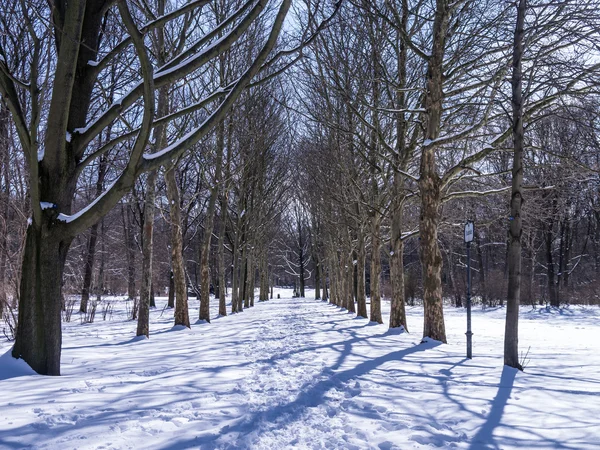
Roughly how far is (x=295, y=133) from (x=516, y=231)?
18.9m

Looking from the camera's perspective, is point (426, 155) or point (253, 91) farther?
point (253, 91)

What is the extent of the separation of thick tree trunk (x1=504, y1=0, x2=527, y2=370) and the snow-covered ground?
1.30 ft

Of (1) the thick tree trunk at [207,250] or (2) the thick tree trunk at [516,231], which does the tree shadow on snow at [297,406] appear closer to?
(2) the thick tree trunk at [516,231]

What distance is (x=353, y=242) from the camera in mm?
18469

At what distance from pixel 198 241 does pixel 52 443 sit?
34.4m

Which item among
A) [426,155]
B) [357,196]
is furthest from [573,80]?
[357,196]

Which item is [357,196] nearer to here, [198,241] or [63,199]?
[63,199]

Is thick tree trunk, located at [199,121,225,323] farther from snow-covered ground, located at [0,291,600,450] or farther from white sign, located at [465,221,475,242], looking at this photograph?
white sign, located at [465,221,475,242]

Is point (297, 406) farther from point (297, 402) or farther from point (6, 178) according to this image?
point (6, 178)

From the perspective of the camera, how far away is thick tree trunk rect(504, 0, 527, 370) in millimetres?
5527

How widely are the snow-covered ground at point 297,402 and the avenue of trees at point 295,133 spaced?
35.9 inches

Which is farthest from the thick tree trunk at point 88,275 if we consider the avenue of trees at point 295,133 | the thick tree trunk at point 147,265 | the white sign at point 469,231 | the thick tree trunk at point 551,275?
the thick tree trunk at point 551,275

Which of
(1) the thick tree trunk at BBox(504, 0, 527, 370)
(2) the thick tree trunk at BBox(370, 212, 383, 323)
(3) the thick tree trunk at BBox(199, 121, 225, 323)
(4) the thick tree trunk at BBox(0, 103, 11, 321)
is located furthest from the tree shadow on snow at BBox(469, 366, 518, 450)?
(3) the thick tree trunk at BBox(199, 121, 225, 323)

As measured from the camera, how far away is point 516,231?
5555 mm
